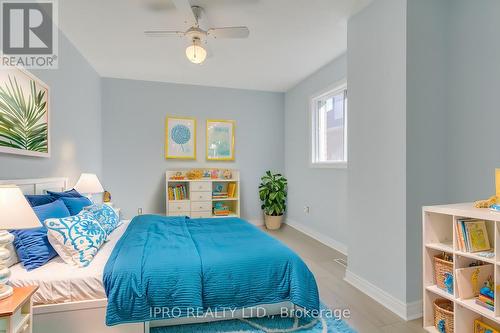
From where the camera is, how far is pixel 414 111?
215cm

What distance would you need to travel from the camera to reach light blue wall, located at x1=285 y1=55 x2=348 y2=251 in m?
3.71

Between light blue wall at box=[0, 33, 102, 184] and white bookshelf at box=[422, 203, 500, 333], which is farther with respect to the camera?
light blue wall at box=[0, 33, 102, 184]

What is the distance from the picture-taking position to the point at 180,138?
4859 mm

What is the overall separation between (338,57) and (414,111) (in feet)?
6.04

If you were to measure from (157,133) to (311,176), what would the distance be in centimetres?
275

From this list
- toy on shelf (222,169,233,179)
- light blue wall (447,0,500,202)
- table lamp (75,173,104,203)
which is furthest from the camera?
toy on shelf (222,169,233,179)

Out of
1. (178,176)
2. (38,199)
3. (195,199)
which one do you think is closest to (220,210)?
(195,199)

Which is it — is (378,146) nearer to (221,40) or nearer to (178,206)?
(221,40)

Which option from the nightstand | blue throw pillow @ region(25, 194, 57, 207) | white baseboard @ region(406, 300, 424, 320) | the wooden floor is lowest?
the wooden floor

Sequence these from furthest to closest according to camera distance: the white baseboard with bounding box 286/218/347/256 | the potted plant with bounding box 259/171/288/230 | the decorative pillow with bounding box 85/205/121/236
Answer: the potted plant with bounding box 259/171/288/230
the white baseboard with bounding box 286/218/347/256
the decorative pillow with bounding box 85/205/121/236

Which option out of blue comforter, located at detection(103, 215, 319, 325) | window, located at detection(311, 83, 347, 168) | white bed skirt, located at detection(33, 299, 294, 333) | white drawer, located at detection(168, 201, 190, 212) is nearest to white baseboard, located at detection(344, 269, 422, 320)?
blue comforter, located at detection(103, 215, 319, 325)

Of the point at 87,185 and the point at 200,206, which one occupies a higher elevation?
the point at 87,185

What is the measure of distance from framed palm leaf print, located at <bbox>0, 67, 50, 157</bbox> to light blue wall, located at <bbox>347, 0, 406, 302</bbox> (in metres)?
2.94

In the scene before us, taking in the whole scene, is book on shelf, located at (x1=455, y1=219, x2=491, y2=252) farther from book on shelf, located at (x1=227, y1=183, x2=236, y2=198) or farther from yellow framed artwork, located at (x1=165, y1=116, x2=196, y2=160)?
yellow framed artwork, located at (x1=165, y1=116, x2=196, y2=160)
